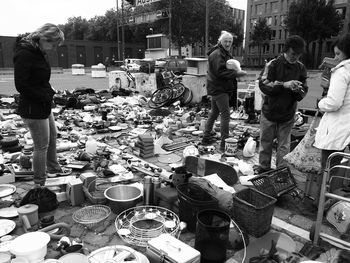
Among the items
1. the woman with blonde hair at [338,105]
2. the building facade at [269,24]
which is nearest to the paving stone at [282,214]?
the woman with blonde hair at [338,105]

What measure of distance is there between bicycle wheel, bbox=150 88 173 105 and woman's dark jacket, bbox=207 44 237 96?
508cm

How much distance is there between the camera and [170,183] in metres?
3.73

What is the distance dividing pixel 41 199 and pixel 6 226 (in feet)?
1.54

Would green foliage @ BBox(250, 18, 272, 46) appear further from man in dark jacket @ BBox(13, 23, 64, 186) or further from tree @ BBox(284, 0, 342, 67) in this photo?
man in dark jacket @ BBox(13, 23, 64, 186)

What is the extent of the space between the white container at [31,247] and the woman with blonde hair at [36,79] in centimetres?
135

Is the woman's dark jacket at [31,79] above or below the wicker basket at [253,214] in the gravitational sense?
above

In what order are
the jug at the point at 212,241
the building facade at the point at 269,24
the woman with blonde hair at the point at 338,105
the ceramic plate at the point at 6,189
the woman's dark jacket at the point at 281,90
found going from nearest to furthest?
the jug at the point at 212,241 → the woman with blonde hair at the point at 338,105 → the ceramic plate at the point at 6,189 → the woman's dark jacket at the point at 281,90 → the building facade at the point at 269,24

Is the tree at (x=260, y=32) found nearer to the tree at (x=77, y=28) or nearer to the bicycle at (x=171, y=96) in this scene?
the tree at (x=77, y=28)

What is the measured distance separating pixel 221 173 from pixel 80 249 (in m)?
2.28

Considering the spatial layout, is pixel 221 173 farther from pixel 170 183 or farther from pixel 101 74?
pixel 101 74

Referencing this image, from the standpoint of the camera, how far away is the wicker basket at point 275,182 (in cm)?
356

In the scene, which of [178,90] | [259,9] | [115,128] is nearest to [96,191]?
[115,128]

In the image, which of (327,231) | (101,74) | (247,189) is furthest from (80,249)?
(101,74)

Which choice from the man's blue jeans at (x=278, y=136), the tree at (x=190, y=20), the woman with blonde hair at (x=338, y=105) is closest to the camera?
the woman with blonde hair at (x=338, y=105)
